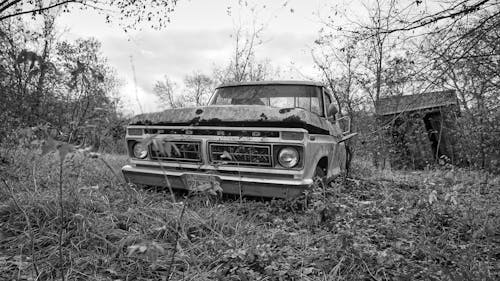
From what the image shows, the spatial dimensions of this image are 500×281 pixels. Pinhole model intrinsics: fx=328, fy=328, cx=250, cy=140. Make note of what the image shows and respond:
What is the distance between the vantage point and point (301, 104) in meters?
4.54

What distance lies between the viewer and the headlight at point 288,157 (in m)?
3.36

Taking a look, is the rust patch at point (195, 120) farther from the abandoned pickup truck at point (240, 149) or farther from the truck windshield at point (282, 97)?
the truck windshield at point (282, 97)

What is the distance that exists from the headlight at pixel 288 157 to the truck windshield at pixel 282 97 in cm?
120

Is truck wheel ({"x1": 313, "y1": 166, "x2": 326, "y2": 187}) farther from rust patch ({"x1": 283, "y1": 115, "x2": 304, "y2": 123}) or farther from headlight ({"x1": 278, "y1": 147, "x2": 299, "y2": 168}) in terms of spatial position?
rust patch ({"x1": 283, "y1": 115, "x2": 304, "y2": 123})

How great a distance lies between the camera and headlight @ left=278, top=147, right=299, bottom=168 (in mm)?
3359

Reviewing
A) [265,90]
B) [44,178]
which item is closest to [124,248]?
[44,178]

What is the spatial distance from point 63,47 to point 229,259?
8.98m

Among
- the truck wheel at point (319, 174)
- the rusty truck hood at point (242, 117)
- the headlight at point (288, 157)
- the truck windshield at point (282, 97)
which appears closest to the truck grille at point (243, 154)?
the headlight at point (288, 157)

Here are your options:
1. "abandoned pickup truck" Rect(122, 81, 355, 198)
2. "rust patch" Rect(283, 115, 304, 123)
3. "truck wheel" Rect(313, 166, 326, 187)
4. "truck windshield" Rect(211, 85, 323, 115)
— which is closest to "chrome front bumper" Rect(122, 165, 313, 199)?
"abandoned pickup truck" Rect(122, 81, 355, 198)

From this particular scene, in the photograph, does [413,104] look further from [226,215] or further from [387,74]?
[226,215]

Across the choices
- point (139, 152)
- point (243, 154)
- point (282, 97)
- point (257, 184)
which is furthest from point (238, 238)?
point (282, 97)

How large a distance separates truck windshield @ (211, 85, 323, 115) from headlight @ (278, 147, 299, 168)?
120cm

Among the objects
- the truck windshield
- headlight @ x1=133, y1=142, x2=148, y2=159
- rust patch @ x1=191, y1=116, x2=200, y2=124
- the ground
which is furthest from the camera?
the truck windshield

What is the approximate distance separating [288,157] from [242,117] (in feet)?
2.09
